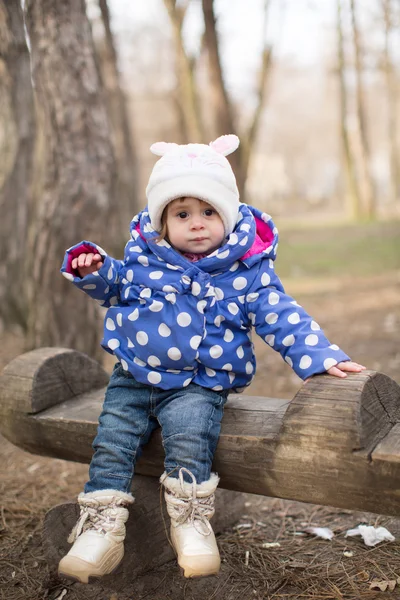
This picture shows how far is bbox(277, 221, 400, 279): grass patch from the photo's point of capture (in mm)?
12047

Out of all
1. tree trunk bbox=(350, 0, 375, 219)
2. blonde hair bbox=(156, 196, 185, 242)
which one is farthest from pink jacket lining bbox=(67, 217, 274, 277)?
tree trunk bbox=(350, 0, 375, 219)

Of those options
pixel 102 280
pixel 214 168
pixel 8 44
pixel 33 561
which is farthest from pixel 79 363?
pixel 8 44

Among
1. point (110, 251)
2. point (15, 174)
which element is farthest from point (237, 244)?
point (15, 174)

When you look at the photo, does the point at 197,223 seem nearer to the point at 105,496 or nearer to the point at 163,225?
the point at 163,225

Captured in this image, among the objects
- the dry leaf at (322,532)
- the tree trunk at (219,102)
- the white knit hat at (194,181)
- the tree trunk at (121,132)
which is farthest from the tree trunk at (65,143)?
the tree trunk at (121,132)

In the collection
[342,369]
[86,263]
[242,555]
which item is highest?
[86,263]

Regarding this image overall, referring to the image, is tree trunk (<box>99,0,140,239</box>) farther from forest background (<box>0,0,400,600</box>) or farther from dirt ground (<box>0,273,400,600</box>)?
dirt ground (<box>0,273,400,600</box>)

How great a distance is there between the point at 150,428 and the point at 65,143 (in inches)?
116

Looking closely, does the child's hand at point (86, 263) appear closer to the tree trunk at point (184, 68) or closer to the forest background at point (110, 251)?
the forest background at point (110, 251)

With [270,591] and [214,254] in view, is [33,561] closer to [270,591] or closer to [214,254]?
[270,591]

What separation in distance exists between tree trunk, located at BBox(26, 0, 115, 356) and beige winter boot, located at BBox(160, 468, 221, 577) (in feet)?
9.56

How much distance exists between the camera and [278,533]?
3289mm

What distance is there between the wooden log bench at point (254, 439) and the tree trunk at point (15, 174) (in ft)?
14.6

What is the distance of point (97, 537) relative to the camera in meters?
2.36
